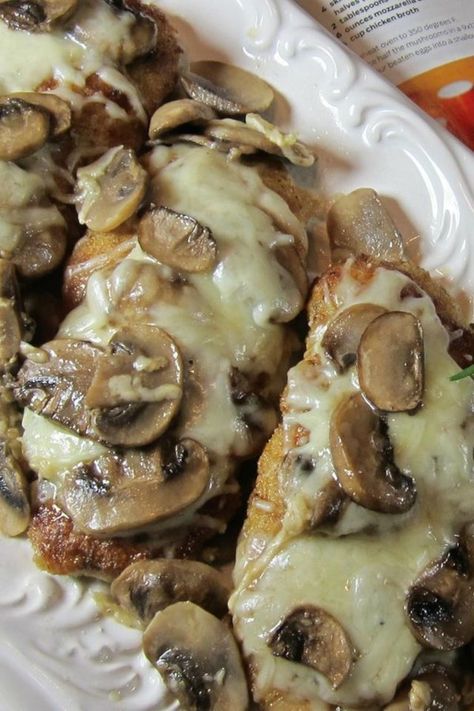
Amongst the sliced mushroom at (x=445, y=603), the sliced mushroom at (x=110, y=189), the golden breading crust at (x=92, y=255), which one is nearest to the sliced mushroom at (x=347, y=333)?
the golden breading crust at (x=92, y=255)

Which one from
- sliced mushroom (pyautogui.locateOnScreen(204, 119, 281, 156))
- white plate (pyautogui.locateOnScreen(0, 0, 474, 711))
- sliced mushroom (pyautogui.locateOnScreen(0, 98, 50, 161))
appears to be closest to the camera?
sliced mushroom (pyautogui.locateOnScreen(0, 98, 50, 161))

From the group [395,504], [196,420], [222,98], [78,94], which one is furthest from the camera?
[222,98]

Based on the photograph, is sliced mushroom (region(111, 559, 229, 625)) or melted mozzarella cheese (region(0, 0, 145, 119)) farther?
melted mozzarella cheese (region(0, 0, 145, 119))

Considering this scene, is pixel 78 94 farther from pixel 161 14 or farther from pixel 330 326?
pixel 330 326

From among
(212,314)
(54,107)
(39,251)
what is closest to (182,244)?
(212,314)

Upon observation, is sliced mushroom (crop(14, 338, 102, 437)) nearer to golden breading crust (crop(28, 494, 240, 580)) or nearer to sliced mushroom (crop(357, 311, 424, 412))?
golden breading crust (crop(28, 494, 240, 580))

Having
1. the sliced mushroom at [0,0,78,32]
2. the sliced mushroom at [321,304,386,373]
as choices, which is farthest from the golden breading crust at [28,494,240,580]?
the sliced mushroom at [0,0,78,32]

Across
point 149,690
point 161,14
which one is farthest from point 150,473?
Result: point 161,14
